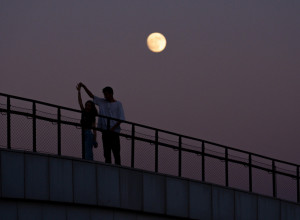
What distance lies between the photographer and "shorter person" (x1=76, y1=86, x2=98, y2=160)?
79.6ft

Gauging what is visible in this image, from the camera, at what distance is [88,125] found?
80.6ft

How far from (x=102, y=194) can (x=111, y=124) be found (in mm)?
1908

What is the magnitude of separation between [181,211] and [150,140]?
2.01 metres

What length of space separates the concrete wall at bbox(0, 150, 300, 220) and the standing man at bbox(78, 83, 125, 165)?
1.58ft

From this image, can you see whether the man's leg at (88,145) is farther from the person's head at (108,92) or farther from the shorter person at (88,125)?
the person's head at (108,92)

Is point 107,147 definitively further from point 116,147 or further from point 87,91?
point 87,91

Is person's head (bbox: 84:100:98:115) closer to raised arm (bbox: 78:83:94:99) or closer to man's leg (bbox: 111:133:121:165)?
raised arm (bbox: 78:83:94:99)

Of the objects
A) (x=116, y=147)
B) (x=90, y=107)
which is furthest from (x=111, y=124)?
(x=90, y=107)

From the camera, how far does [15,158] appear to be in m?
22.1

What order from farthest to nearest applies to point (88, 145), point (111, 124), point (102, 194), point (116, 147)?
1. point (111, 124)
2. point (116, 147)
3. point (88, 145)
4. point (102, 194)

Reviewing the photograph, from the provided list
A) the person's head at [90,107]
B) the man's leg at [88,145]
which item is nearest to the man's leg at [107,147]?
the man's leg at [88,145]

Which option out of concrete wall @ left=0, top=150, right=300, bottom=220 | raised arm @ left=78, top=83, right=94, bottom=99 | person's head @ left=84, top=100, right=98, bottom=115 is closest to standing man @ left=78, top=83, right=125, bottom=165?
raised arm @ left=78, top=83, right=94, bottom=99

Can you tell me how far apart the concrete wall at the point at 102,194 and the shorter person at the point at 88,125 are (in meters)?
0.45

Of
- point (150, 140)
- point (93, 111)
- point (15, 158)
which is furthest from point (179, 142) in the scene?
point (15, 158)
